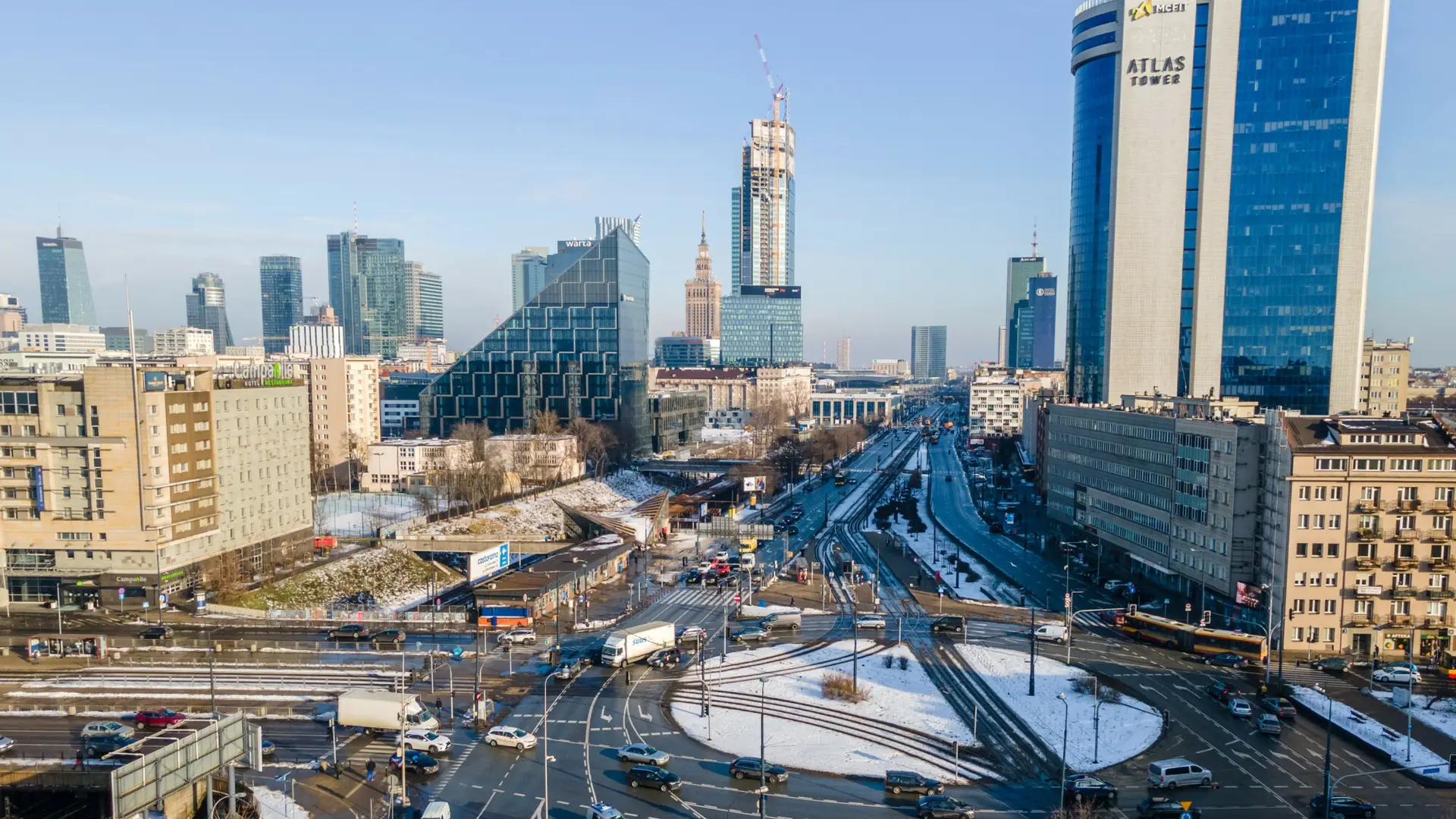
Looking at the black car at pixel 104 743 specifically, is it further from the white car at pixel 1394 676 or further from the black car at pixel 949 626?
the white car at pixel 1394 676

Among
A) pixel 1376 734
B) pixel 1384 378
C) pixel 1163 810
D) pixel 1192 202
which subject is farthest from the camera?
pixel 1384 378

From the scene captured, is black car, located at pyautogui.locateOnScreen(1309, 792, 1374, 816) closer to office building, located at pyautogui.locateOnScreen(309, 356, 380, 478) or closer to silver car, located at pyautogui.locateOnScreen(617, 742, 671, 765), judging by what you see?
silver car, located at pyautogui.locateOnScreen(617, 742, 671, 765)

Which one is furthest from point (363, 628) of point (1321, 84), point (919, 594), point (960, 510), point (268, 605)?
point (1321, 84)

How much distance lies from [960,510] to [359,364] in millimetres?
104493

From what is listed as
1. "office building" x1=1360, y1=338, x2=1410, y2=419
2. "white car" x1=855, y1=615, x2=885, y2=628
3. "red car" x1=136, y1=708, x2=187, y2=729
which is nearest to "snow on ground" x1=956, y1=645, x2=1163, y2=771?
"white car" x1=855, y1=615, x2=885, y2=628

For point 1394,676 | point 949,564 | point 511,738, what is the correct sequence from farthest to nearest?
1. point 949,564
2. point 1394,676
3. point 511,738

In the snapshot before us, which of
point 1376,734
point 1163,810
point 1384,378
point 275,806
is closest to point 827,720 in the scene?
point 1163,810

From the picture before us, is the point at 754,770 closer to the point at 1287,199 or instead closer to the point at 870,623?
the point at 870,623

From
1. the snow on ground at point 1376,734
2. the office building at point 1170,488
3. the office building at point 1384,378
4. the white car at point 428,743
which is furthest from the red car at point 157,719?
the office building at point 1384,378

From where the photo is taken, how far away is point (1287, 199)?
106 meters

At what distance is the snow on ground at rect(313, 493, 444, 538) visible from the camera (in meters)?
93.9

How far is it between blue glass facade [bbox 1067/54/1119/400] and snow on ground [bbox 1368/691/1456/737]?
7618 centimetres

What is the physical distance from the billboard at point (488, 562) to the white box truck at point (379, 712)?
3024 cm

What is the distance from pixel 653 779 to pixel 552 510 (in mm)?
73582
